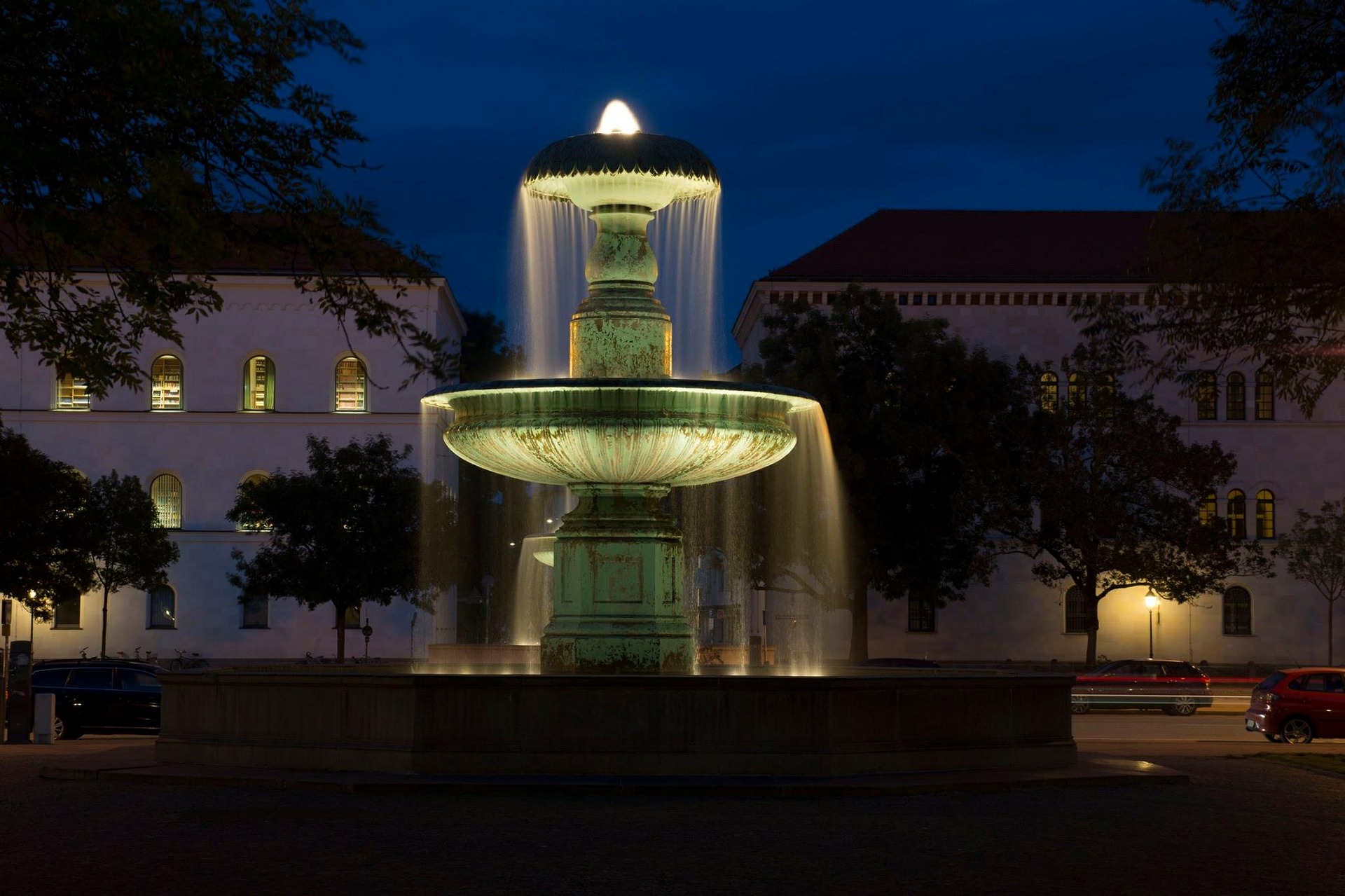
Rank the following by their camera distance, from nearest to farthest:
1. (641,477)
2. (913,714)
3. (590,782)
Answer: (590,782)
(913,714)
(641,477)

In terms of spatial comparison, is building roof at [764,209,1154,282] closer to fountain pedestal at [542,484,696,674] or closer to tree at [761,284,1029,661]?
tree at [761,284,1029,661]

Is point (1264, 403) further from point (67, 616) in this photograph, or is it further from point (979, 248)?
point (67, 616)

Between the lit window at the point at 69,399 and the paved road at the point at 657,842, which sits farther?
the lit window at the point at 69,399

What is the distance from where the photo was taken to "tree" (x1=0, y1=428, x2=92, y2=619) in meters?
45.1

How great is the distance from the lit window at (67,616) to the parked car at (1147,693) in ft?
111

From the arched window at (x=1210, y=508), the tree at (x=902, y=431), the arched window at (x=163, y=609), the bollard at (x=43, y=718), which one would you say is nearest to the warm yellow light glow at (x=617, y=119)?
the bollard at (x=43, y=718)

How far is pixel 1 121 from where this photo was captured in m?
8.62

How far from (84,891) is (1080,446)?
4084cm

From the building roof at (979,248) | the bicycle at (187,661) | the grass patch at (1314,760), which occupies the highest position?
the building roof at (979,248)

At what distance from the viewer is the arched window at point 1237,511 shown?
57.0 meters

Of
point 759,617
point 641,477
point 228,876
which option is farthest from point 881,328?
point 228,876

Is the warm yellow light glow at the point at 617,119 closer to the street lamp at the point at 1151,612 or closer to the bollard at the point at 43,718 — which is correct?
the bollard at the point at 43,718

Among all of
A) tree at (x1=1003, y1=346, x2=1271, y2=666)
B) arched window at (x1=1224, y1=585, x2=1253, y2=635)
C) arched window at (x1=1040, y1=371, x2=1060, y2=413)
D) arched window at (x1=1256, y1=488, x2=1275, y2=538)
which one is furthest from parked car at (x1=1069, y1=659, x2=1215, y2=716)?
arched window at (x1=1256, y1=488, x2=1275, y2=538)

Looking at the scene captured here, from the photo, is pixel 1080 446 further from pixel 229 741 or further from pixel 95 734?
pixel 229 741
